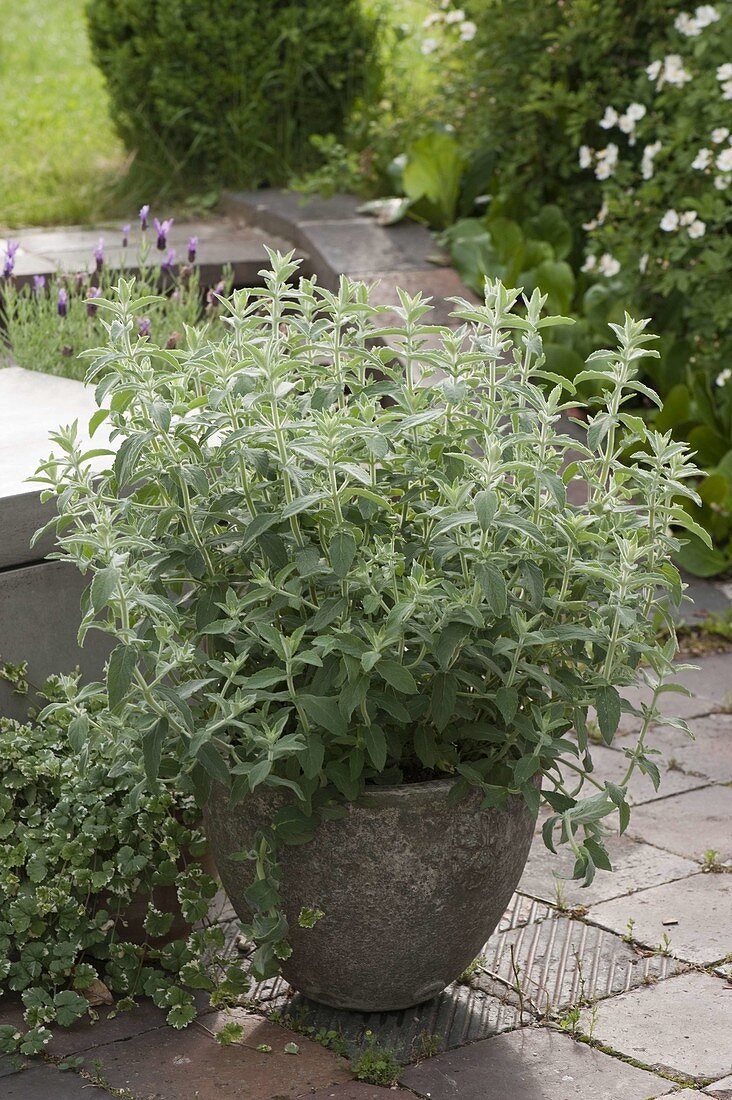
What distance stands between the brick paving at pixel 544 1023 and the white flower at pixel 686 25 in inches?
126

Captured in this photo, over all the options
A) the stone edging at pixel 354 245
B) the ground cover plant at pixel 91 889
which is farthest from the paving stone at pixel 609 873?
the stone edging at pixel 354 245

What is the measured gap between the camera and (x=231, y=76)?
22.4 ft

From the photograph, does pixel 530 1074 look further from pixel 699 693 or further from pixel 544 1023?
A: pixel 699 693

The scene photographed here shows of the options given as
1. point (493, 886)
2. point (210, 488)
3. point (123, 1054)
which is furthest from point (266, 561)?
point (123, 1054)

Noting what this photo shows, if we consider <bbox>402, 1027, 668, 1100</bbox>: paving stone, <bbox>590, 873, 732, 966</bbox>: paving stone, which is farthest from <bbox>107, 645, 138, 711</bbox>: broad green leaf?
<bbox>590, 873, 732, 966</bbox>: paving stone

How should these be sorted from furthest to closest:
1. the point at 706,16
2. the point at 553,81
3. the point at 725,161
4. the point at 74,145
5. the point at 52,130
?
1. the point at 52,130
2. the point at 74,145
3. the point at 553,81
4. the point at 706,16
5. the point at 725,161

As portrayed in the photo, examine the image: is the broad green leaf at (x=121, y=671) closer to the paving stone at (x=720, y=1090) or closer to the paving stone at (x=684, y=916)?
the paving stone at (x=720, y=1090)

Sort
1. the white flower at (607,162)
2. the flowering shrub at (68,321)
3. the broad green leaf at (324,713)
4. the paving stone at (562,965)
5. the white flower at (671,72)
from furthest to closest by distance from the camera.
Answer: the white flower at (607,162)
the white flower at (671,72)
the flowering shrub at (68,321)
the paving stone at (562,965)
the broad green leaf at (324,713)

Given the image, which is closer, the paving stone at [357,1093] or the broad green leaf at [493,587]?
the broad green leaf at [493,587]

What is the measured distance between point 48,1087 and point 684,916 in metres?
1.36

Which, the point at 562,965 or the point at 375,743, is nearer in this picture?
the point at 375,743

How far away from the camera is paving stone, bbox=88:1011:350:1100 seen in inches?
93.2

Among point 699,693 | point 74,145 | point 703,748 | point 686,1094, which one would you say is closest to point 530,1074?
point 686,1094

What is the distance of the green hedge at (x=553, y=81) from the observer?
18.7ft
